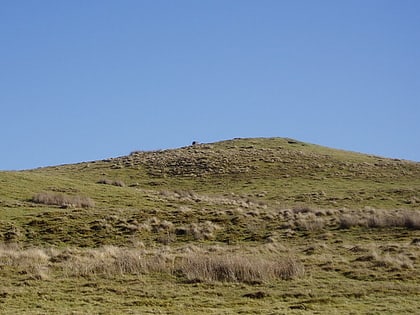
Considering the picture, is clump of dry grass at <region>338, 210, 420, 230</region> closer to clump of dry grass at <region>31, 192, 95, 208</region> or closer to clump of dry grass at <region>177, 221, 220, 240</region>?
clump of dry grass at <region>177, 221, 220, 240</region>

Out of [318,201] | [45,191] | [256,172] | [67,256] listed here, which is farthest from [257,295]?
[256,172]

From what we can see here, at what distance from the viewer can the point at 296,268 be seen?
20.2 m

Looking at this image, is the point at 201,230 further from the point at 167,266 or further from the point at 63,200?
the point at 63,200

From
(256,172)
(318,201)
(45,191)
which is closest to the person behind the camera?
(45,191)

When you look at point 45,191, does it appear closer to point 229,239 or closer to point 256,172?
point 229,239

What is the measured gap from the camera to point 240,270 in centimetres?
1989

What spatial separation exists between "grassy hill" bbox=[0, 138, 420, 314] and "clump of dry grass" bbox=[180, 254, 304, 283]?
0.05 metres

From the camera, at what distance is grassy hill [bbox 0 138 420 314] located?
17.1 metres

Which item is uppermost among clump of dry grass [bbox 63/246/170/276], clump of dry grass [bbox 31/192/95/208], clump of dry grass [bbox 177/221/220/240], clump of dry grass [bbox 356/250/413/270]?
clump of dry grass [bbox 31/192/95/208]

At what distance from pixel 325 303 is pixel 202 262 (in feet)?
17.8

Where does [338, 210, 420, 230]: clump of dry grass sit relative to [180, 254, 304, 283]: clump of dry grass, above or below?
above

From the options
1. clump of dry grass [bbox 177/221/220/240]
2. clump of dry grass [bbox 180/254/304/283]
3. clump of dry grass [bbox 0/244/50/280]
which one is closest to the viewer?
clump of dry grass [bbox 180/254/304/283]

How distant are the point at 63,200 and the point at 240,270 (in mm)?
25214

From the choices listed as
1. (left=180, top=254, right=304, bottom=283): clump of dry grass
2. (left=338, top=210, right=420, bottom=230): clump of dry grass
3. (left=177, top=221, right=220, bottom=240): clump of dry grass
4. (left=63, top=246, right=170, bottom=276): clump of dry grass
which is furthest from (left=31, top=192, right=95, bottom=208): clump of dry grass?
(left=180, top=254, right=304, bottom=283): clump of dry grass
